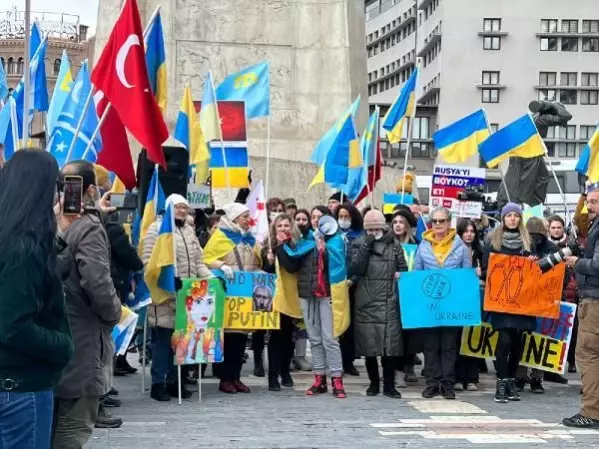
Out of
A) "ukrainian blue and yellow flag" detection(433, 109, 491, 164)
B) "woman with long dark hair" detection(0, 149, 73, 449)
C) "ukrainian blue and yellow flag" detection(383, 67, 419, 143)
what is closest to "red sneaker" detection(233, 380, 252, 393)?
"ukrainian blue and yellow flag" detection(433, 109, 491, 164)

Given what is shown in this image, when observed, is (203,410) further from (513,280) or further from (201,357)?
(513,280)

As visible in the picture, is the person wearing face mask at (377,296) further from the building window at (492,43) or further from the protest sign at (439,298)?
the building window at (492,43)

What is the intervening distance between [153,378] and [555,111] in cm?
1151

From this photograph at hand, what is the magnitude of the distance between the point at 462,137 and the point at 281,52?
942cm

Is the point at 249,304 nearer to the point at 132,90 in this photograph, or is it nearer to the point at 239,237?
the point at 239,237

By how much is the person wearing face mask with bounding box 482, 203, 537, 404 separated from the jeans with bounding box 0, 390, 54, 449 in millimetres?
7356

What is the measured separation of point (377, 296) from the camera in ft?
38.0

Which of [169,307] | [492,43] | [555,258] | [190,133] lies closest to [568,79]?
[492,43]

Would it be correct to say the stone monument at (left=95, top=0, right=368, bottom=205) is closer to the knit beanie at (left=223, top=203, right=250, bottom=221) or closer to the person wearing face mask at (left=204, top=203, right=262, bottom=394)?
the person wearing face mask at (left=204, top=203, right=262, bottom=394)

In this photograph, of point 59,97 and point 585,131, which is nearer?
point 59,97

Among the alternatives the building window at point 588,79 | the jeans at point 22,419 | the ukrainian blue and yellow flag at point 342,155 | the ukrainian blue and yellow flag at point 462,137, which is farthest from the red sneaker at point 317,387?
the building window at point 588,79

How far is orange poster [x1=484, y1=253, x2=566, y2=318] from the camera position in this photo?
11562 mm

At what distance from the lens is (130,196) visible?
12.2m

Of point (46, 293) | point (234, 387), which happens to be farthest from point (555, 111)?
point (46, 293)
